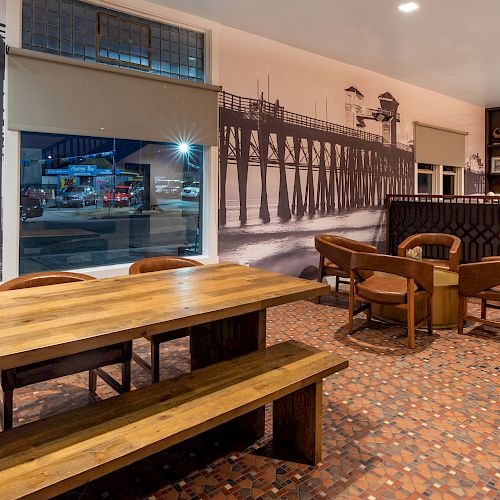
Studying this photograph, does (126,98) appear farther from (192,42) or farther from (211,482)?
(211,482)

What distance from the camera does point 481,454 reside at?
2197 mm

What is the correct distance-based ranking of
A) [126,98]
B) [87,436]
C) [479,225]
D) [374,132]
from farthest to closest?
[374,132] < [479,225] < [126,98] < [87,436]

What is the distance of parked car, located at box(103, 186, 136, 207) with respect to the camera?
4.57m

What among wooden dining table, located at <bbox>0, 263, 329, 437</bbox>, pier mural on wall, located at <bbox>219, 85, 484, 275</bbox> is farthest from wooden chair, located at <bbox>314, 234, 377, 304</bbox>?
wooden dining table, located at <bbox>0, 263, 329, 437</bbox>

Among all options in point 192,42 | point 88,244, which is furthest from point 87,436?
point 192,42

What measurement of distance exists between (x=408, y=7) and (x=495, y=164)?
6215 mm

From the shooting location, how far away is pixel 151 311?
1896 mm

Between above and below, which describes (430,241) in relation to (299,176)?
below

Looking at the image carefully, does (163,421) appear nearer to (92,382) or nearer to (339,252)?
(92,382)

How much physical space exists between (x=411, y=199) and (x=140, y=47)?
4870 millimetres

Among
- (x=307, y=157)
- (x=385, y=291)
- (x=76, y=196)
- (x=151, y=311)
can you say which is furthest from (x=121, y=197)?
(x=151, y=311)

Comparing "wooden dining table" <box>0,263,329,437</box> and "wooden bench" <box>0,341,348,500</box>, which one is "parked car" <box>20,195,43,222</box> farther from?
"wooden bench" <box>0,341,348,500</box>

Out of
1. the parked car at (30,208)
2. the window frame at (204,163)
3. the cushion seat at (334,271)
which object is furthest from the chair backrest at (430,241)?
the parked car at (30,208)

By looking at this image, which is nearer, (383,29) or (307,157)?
(383,29)
